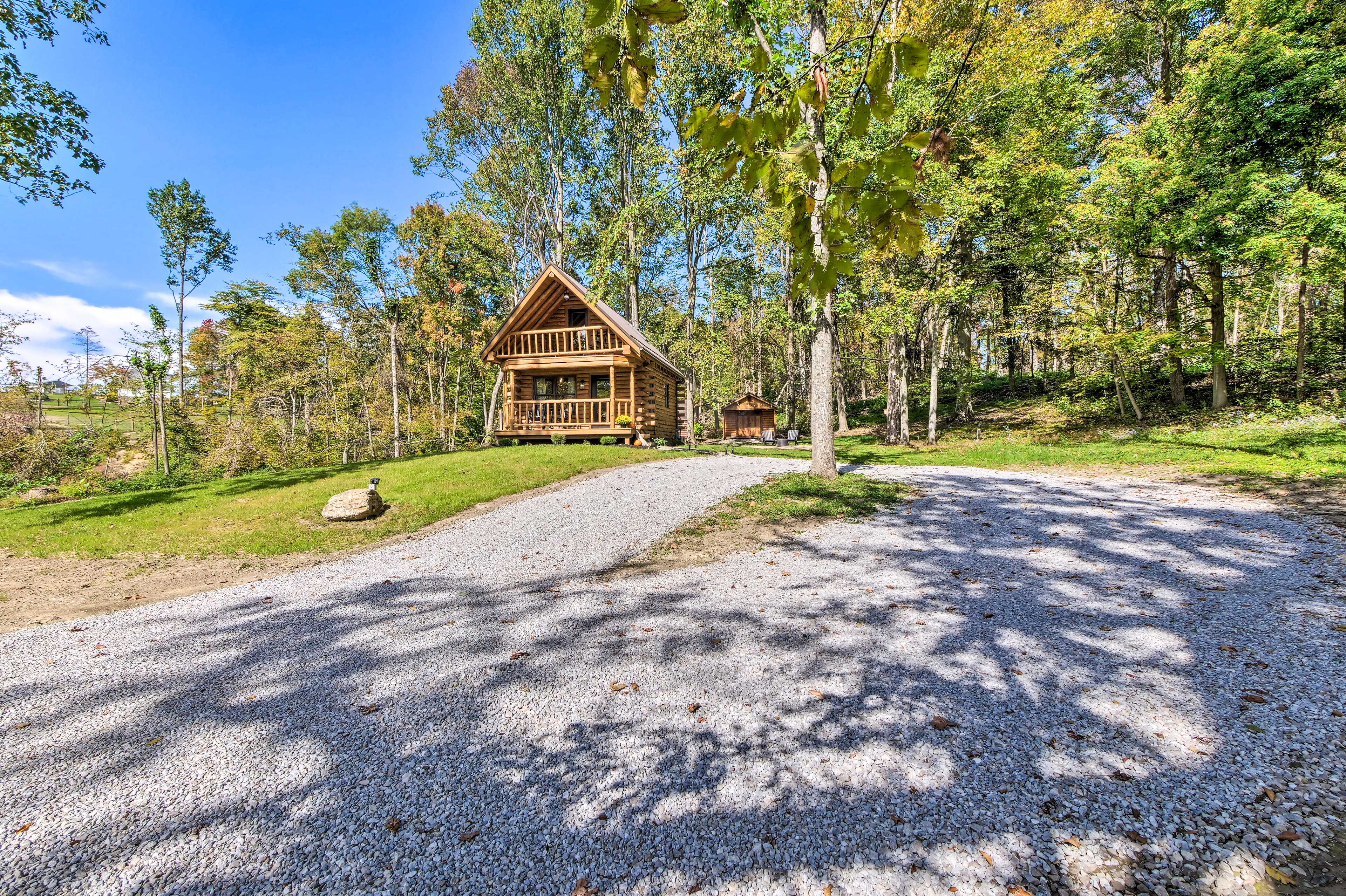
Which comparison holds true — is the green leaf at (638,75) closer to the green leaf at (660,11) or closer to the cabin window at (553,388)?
the green leaf at (660,11)

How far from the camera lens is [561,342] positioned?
18.5 metres

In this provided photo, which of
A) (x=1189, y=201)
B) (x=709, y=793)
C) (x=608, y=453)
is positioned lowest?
(x=709, y=793)

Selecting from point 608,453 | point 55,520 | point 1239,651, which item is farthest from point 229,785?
point 608,453

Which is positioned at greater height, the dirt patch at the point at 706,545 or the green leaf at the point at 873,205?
the green leaf at the point at 873,205

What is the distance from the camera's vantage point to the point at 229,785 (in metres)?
2.33

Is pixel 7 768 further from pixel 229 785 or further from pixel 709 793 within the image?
pixel 709 793

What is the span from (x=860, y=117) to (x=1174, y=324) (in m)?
22.4

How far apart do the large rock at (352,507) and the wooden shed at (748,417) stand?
23.4 metres

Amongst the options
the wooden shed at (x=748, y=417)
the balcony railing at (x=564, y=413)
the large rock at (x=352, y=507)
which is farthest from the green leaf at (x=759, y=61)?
the wooden shed at (x=748, y=417)

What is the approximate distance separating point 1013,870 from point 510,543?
650 centimetres

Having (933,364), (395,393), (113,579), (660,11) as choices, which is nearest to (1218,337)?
(933,364)

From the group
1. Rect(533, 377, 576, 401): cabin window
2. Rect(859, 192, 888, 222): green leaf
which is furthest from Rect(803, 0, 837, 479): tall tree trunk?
Rect(533, 377, 576, 401): cabin window

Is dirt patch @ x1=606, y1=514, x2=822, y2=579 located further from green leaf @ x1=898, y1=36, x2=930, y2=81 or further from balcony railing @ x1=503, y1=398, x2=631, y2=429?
balcony railing @ x1=503, y1=398, x2=631, y2=429

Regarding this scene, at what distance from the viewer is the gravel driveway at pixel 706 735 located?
1849mm
